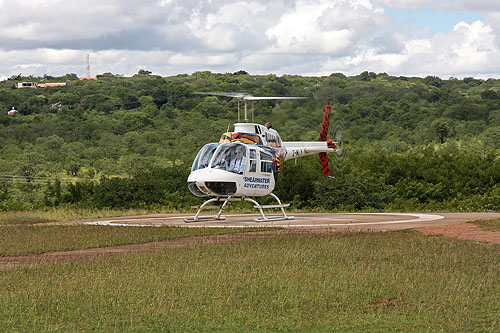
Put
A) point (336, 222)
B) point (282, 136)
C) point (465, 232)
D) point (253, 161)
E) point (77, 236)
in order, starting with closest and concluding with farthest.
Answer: point (465, 232) → point (77, 236) → point (253, 161) → point (336, 222) → point (282, 136)

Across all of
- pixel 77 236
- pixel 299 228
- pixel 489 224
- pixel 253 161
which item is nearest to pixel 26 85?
pixel 253 161

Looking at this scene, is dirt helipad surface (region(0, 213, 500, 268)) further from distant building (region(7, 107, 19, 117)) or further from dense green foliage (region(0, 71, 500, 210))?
distant building (region(7, 107, 19, 117))

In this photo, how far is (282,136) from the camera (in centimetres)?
3538

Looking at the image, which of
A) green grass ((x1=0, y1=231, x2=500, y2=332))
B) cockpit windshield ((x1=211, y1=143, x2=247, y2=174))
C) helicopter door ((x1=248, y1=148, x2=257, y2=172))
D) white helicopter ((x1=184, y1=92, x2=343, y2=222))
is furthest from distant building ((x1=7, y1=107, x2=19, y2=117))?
green grass ((x1=0, y1=231, x2=500, y2=332))

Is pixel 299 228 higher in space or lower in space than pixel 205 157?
lower

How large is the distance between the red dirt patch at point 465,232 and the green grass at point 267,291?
2.12m

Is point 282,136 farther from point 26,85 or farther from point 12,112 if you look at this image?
point 26,85

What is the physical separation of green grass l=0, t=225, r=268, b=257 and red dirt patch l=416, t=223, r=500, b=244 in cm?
564

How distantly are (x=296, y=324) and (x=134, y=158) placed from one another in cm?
7325

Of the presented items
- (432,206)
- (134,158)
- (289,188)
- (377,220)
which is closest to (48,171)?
(134,158)

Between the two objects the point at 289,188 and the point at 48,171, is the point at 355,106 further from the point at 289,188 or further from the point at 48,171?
the point at 48,171

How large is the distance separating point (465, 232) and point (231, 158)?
7908 mm

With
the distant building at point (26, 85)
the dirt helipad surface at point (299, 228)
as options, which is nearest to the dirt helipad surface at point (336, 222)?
the dirt helipad surface at point (299, 228)

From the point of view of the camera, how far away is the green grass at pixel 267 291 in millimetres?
10914
